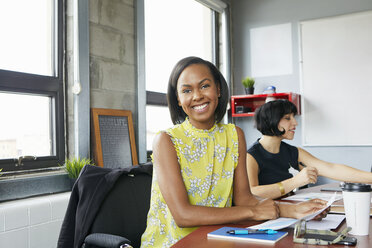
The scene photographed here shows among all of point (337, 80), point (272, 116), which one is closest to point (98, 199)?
point (272, 116)

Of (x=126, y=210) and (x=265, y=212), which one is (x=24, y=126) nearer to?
(x=126, y=210)

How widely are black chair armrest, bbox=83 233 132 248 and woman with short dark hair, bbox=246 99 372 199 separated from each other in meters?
1.08

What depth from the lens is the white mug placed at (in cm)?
109

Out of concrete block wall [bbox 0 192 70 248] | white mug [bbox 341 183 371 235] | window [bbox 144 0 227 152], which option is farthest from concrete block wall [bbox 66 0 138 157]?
white mug [bbox 341 183 371 235]

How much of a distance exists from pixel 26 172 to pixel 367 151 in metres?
3.31

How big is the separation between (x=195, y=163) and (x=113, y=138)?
5.32 feet

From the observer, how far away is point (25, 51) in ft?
8.52

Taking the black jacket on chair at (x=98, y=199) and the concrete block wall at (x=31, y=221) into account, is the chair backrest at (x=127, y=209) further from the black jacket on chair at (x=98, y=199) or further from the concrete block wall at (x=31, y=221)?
the concrete block wall at (x=31, y=221)

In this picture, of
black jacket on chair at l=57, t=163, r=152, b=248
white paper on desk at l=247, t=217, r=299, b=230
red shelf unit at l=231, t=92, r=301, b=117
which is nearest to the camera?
white paper on desk at l=247, t=217, r=299, b=230

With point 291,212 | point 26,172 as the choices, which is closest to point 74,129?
point 26,172

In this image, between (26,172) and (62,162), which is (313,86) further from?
(26,172)

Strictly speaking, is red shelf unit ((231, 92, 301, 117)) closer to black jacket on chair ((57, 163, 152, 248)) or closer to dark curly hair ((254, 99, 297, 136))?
dark curly hair ((254, 99, 297, 136))

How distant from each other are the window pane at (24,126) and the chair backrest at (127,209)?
46.7 inches

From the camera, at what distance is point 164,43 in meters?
3.92
